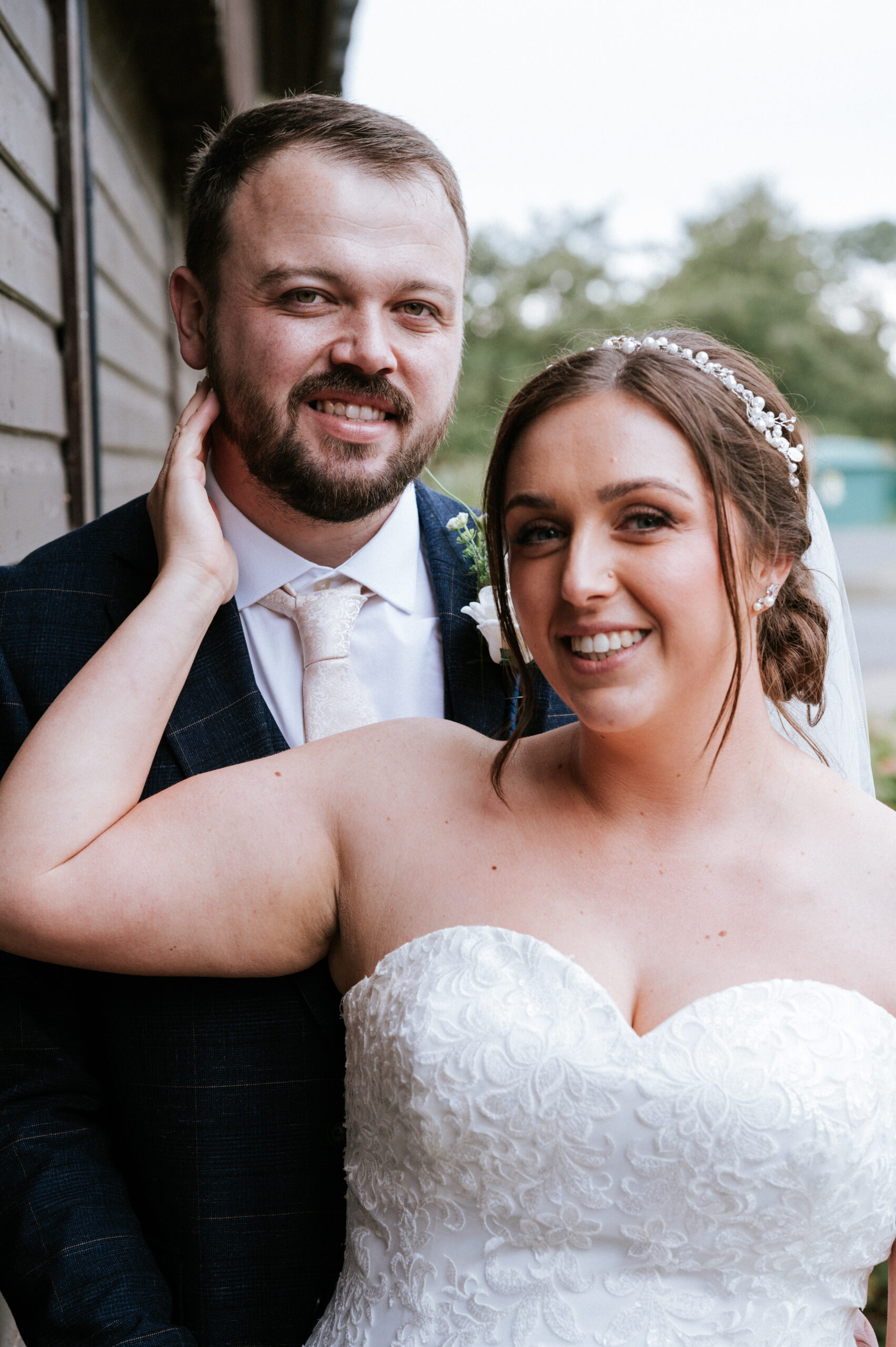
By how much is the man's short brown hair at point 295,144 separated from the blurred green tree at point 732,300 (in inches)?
696

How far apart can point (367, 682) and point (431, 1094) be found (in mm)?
867

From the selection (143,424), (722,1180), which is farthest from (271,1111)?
(143,424)

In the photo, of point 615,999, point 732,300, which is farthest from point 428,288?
point 732,300

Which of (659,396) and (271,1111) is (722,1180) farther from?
(659,396)

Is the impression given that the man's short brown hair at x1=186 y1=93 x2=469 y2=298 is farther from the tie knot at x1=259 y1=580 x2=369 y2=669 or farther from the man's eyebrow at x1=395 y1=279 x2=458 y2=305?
the tie knot at x1=259 y1=580 x2=369 y2=669

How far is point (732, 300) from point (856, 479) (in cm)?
1159

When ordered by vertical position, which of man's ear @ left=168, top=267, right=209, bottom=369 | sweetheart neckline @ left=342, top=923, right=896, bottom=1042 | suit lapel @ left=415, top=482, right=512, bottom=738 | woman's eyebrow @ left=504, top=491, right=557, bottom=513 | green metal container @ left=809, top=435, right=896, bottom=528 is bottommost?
sweetheart neckline @ left=342, top=923, right=896, bottom=1042

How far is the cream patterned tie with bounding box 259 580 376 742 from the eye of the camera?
212cm

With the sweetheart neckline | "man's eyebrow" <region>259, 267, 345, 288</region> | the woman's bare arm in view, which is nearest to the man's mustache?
"man's eyebrow" <region>259, 267, 345, 288</region>

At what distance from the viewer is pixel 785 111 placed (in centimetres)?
4081

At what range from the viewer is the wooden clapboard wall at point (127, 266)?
400 centimetres

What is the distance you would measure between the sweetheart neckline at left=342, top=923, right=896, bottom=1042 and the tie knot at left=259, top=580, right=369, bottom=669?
0.65m

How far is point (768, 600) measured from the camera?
174 cm

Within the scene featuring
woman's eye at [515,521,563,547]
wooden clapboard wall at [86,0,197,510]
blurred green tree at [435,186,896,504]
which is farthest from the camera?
blurred green tree at [435,186,896,504]
